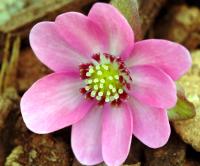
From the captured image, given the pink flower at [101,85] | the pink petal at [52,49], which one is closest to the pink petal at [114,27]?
the pink flower at [101,85]

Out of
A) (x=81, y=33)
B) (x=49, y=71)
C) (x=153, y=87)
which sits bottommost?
(x=49, y=71)

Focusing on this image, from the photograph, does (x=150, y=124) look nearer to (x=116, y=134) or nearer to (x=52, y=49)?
(x=116, y=134)

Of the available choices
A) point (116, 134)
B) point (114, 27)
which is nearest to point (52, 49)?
point (114, 27)

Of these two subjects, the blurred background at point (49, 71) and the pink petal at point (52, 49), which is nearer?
the pink petal at point (52, 49)

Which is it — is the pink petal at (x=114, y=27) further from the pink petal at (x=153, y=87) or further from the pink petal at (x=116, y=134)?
the pink petal at (x=116, y=134)

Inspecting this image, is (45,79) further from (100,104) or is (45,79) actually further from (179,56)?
(179,56)

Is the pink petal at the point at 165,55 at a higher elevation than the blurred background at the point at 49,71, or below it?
higher
